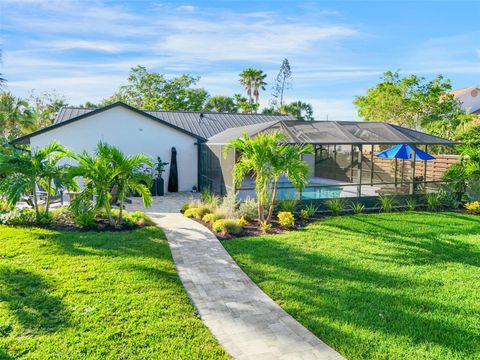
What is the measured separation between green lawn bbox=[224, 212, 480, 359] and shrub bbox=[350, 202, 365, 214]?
156 centimetres

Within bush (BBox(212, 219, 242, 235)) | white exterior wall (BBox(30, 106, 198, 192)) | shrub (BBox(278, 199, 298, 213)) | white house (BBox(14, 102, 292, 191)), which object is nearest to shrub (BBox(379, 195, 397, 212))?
shrub (BBox(278, 199, 298, 213))

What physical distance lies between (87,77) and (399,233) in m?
25.3

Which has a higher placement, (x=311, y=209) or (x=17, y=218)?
(x=311, y=209)

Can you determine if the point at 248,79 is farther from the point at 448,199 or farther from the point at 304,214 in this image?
the point at 304,214

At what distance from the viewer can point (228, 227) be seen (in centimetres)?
953

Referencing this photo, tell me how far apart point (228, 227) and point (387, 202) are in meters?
6.34

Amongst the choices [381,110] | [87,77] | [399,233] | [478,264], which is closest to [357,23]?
[399,233]

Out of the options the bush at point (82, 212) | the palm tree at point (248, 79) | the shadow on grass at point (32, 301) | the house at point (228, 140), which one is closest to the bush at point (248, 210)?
the house at point (228, 140)

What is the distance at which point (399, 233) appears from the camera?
9.53m

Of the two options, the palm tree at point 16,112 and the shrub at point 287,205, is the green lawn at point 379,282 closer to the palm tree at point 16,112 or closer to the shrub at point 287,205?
the shrub at point 287,205

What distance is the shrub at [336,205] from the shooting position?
1188 centimetres

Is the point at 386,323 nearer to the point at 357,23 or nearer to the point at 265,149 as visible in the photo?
the point at 265,149

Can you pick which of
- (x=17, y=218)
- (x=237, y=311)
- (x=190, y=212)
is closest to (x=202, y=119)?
(x=190, y=212)

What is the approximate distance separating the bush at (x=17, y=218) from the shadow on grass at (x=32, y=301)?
381 cm
